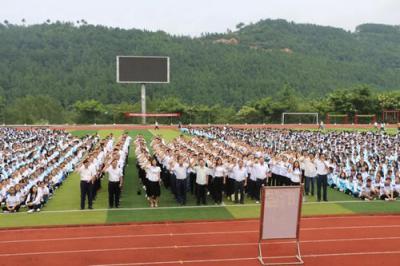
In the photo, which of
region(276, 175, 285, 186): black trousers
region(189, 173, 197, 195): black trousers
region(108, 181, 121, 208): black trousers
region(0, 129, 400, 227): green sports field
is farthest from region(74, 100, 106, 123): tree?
region(108, 181, 121, 208): black trousers

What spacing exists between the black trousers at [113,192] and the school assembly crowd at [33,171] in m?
2.07

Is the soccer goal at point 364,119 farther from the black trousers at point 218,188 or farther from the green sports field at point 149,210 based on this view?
the black trousers at point 218,188

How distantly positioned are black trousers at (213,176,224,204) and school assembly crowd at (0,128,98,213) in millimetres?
5187

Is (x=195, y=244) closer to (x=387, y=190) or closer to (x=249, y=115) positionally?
(x=387, y=190)

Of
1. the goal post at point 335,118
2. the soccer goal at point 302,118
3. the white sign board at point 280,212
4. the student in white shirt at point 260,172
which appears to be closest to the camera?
the white sign board at point 280,212

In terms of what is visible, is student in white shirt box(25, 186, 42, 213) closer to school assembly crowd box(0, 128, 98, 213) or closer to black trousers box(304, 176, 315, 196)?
school assembly crowd box(0, 128, 98, 213)

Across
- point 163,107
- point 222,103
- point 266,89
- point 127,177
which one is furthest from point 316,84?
point 127,177

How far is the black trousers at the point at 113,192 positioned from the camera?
14500 mm

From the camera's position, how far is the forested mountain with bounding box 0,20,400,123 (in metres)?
99.5

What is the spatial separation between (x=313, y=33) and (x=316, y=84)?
186ft

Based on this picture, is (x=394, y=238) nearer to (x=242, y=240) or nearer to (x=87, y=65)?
(x=242, y=240)

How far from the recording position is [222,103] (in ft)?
323

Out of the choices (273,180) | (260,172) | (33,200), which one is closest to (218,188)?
(260,172)

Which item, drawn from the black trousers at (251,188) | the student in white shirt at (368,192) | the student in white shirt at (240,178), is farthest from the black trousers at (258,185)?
the student in white shirt at (368,192)
